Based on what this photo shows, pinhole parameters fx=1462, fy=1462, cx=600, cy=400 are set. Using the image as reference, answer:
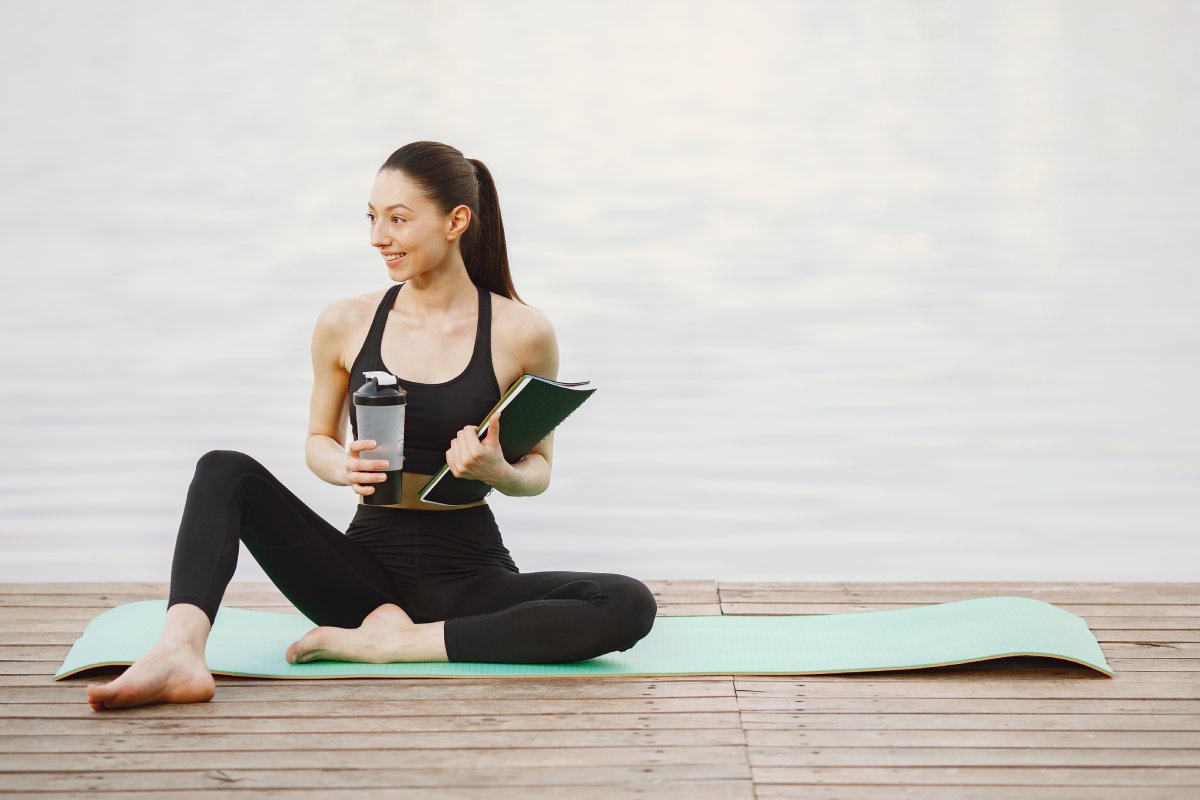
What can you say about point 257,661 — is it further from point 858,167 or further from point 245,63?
point 245,63

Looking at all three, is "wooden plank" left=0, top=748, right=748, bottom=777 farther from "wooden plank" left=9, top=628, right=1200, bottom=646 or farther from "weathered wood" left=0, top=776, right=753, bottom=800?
"wooden plank" left=9, top=628, right=1200, bottom=646

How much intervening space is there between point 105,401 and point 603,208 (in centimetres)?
493

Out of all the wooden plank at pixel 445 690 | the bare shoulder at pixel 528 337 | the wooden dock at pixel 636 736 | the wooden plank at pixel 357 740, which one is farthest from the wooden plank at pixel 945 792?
the bare shoulder at pixel 528 337

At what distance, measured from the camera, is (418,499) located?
123 inches

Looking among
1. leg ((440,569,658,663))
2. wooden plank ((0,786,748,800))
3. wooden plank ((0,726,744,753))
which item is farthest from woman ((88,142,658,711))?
wooden plank ((0,786,748,800))

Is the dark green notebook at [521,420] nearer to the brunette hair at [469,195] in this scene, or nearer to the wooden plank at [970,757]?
the brunette hair at [469,195]

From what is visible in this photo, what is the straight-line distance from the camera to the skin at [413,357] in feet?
9.27

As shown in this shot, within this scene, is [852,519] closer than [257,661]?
No

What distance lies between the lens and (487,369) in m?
3.14

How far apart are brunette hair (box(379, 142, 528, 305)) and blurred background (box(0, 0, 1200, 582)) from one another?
1650 mm

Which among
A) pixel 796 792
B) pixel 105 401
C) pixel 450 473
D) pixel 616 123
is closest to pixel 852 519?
pixel 450 473

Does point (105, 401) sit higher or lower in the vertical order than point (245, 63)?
lower

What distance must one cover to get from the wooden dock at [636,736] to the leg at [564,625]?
0.08 meters

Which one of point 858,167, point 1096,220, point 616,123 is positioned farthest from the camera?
point 616,123
